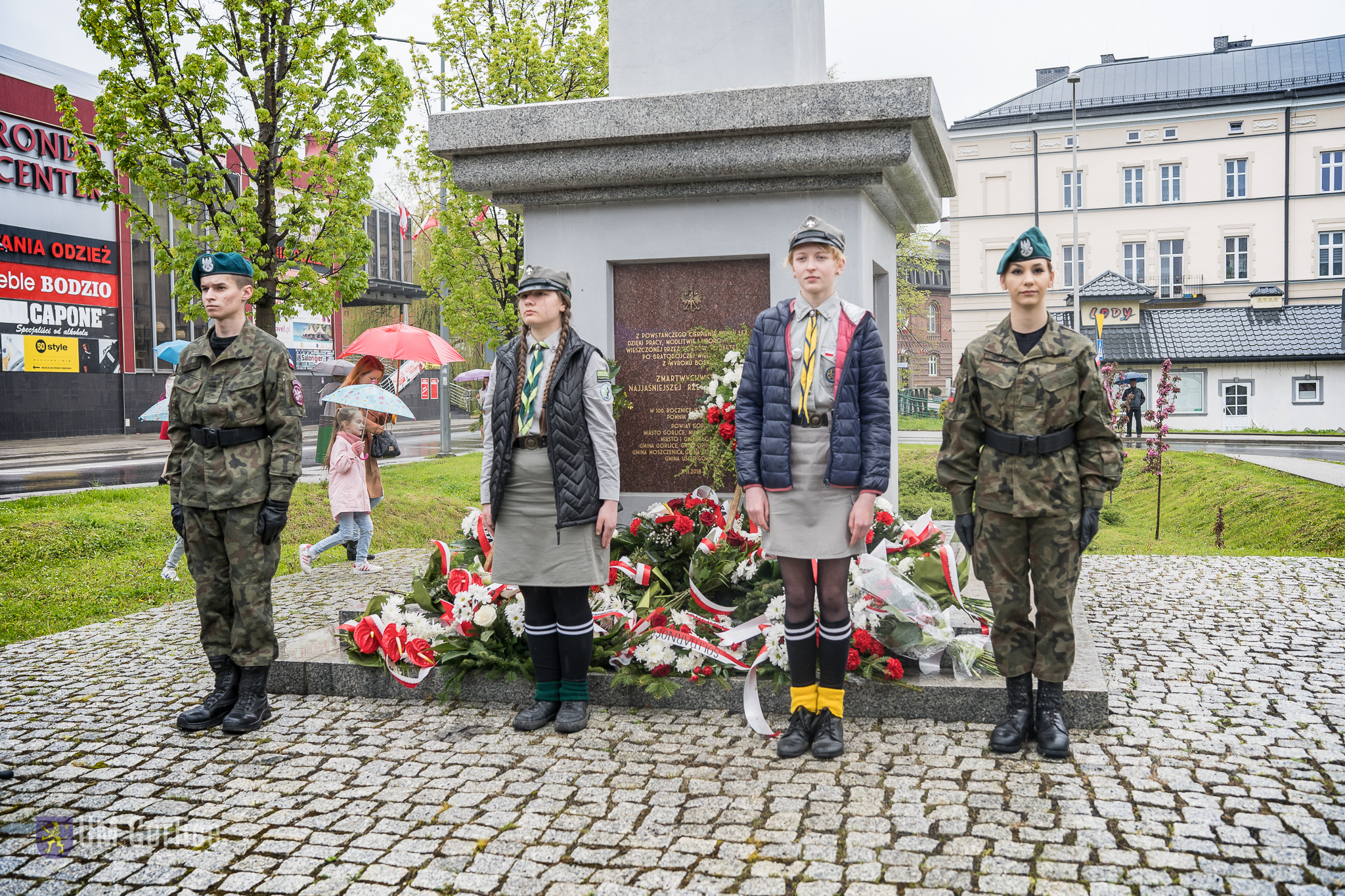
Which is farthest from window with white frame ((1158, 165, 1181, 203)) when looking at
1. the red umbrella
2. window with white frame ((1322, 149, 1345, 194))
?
the red umbrella

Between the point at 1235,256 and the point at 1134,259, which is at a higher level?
the point at 1134,259

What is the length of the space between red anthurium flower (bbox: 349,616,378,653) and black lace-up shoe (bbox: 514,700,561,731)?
36.8 inches

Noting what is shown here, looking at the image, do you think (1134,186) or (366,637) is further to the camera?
(1134,186)

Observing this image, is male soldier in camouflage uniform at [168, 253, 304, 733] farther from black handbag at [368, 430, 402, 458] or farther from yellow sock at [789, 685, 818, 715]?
black handbag at [368, 430, 402, 458]

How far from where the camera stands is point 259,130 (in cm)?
1177

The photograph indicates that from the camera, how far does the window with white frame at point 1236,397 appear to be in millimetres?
32875

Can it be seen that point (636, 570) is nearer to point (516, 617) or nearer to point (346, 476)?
point (516, 617)

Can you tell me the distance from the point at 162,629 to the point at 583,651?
3.90 meters

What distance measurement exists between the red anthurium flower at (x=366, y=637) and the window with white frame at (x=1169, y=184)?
47.0 meters

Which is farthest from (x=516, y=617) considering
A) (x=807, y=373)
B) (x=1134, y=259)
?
(x=1134, y=259)

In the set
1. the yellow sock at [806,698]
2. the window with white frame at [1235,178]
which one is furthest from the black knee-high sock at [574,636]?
the window with white frame at [1235,178]

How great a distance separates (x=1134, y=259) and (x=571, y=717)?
46684 mm

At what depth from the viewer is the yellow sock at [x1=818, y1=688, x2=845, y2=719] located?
158 inches

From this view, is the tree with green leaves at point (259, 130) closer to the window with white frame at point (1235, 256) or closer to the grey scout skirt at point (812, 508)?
the grey scout skirt at point (812, 508)
